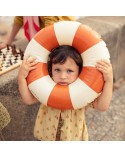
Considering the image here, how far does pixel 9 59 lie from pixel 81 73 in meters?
0.77

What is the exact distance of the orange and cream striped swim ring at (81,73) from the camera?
1.41 meters

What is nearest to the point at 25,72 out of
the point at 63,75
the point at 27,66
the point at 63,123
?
the point at 27,66

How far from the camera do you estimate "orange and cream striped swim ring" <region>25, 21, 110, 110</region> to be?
1.41 meters

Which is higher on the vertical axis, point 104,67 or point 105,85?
point 104,67

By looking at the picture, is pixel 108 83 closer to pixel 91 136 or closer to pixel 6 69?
pixel 6 69

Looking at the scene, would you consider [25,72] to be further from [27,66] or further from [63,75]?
[63,75]

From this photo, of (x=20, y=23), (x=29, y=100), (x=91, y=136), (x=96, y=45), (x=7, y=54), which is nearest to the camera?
(x=96, y=45)

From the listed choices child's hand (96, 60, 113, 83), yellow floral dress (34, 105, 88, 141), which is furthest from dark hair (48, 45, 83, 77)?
yellow floral dress (34, 105, 88, 141)

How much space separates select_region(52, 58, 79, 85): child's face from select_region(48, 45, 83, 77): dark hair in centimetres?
2

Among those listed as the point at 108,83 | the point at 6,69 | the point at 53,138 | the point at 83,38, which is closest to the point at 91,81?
the point at 108,83

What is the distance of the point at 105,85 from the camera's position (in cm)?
145

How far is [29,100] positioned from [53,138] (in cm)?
31

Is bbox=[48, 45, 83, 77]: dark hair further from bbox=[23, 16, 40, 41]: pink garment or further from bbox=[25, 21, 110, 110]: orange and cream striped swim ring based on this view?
bbox=[23, 16, 40, 41]: pink garment

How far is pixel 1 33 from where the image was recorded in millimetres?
4117
